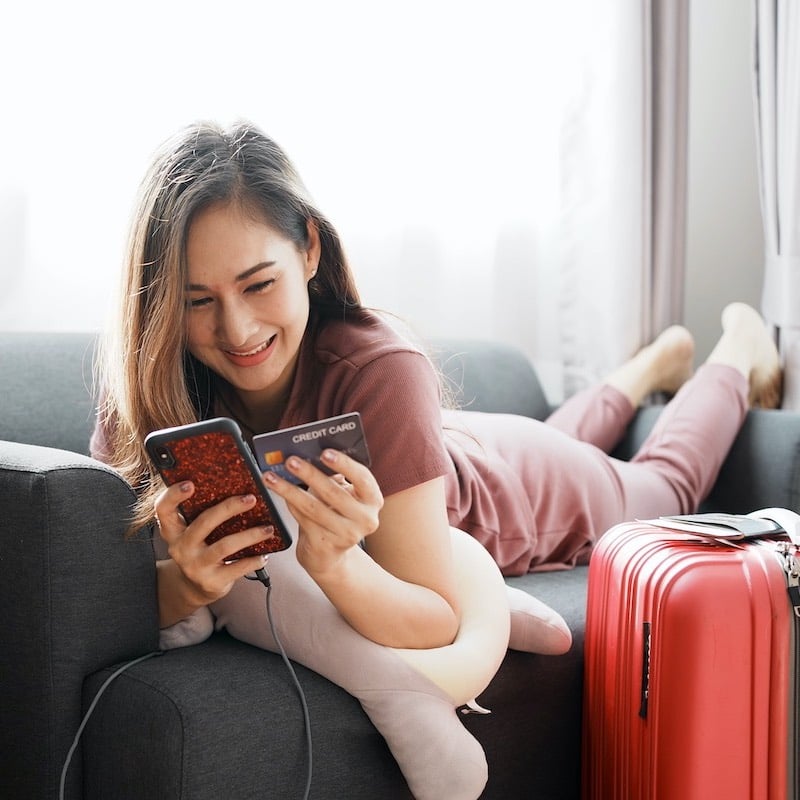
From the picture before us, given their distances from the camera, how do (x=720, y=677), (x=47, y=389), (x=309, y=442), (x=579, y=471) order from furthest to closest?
(x=579, y=471) < (x=47, y=389) < (x=720, y=677) < (x=309, y=442)

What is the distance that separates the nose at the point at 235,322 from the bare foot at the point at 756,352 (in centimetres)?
128

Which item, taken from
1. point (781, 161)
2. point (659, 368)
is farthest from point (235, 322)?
point (781, 161)

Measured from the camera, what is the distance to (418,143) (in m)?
2.21

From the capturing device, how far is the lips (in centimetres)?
118

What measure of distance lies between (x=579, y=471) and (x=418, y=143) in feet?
2.80

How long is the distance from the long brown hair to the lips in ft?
0.19

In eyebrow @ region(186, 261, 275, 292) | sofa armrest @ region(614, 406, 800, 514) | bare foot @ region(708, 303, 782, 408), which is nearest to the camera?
eyebrow @ region(186, 261, 275, 292)

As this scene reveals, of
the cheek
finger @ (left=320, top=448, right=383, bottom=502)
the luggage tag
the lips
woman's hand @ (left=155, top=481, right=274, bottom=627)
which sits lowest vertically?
the luggage tag

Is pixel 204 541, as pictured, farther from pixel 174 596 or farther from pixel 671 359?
pixel 671 359

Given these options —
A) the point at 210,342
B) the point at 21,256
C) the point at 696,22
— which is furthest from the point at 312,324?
the point at 696,22

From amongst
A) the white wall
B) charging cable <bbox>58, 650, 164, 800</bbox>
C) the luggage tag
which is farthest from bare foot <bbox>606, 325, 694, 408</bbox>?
charging cable <bbox>58, 650, 164, 800</bbox>

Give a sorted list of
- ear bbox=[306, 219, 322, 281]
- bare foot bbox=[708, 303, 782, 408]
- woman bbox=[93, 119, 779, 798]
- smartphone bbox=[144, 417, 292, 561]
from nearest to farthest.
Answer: smartphone bbox=[144, 417, 292, 561], woman bbox=[93, 119, 779, 798], ear bbox=[306, 219, 322, 281], bare foot bbox=[708, 303, 782, 408]

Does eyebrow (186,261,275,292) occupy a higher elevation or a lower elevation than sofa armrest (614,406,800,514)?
higher

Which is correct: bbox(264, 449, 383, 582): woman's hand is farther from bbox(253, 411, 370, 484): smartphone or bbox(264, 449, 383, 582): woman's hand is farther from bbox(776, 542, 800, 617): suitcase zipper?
bbox(776, 542, 800, 617): suitcase zipper
